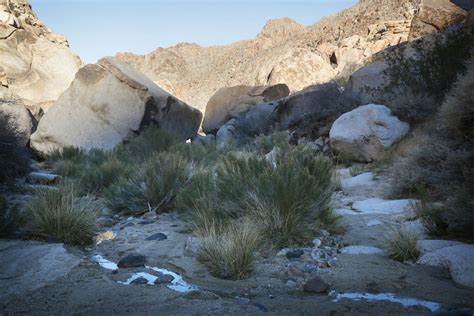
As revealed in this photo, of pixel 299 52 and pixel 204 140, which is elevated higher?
pixel 299 52

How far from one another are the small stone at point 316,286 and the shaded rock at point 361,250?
0.90 metres

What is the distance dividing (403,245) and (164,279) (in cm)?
193

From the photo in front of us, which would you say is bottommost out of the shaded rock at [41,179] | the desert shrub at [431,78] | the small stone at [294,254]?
the shaded rock at [41,179]

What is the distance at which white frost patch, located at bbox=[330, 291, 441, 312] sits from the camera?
2.72m

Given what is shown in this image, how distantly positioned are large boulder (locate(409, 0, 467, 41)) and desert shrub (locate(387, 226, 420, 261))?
48.7ft

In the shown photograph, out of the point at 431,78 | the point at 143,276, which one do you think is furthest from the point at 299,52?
the point at 143,276

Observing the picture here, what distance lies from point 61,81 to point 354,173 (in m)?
15.6

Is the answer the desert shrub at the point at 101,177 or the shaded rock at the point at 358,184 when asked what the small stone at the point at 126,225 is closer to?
the desert shrub at the point at 101,177

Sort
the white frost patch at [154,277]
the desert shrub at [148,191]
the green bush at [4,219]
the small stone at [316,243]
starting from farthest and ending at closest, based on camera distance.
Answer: the desert shrub at [148,191] → the green bush at [4,219] → the small stone at [316,243] → the white frost patch at [154,277]

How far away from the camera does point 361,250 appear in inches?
156

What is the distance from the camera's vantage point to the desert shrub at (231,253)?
3.34 metres

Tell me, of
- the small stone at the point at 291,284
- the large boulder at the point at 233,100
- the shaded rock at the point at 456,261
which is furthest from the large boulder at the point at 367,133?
the large boulder at the point at 233,100

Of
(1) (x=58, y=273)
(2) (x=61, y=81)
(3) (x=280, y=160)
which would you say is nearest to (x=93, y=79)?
(2) (x=61, y=81)

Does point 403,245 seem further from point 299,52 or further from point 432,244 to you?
point 299,52
